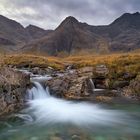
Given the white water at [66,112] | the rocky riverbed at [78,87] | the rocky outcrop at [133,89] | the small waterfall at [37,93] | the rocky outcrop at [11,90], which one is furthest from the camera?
the rocky outcrop at [133,89]

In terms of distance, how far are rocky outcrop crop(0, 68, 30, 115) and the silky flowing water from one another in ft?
4.14

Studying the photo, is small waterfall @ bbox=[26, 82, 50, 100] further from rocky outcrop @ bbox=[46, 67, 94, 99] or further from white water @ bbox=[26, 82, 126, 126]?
rocky outcrop @ bbox=[46, 67, 94, 99]

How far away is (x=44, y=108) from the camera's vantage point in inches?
1212

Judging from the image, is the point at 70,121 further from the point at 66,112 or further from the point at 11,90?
the point at 11,90

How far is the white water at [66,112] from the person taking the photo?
83.2 feet

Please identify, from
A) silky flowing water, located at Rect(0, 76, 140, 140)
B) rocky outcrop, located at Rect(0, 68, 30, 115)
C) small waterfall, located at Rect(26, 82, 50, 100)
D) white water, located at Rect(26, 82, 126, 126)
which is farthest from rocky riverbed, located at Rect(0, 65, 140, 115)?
silky flowing water, located at Rect(0, 76, 140, 140)

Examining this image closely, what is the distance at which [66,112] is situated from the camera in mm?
28797

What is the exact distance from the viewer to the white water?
25.3 meters

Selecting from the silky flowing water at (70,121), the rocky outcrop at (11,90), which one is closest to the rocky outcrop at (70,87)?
the silky flowing water at (70,121)

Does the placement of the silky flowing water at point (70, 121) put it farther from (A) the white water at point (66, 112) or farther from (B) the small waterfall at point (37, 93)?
(B) the small waterfall at point (37, 93)

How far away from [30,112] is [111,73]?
869 inches

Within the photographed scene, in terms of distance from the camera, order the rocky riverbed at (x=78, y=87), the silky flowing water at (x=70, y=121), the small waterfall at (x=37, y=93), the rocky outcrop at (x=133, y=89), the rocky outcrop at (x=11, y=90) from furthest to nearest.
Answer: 1. the rocky outcrop at (x=133, y=89)
2. the small waterfall at (x=37, y=93)
3. the rocky riverbed at (x=78, y=87)
4. the rocky outcrop at (x=11, y=90)
5. the silky flowing water at (x=70, y=121)

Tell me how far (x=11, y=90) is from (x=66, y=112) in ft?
21.6

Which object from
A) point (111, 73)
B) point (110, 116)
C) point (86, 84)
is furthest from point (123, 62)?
point (110, 116)
